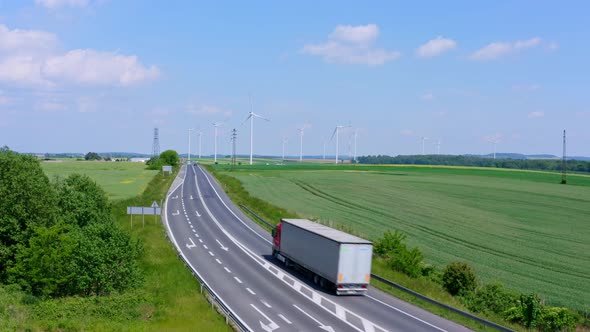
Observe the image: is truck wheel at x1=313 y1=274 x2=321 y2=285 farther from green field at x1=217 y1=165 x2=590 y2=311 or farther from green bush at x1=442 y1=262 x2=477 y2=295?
green field at x1=217 y1=165 x2=590 y2=311

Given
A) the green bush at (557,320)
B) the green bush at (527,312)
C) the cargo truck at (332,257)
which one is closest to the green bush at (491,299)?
the green bush at (527,312)

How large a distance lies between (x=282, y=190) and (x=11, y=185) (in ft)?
236

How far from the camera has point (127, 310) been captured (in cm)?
2616

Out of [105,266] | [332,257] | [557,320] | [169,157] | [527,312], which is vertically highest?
[169,157]

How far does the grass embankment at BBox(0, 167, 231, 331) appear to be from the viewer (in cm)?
2361

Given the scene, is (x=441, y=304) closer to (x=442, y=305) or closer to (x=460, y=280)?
(x=442, y=305)

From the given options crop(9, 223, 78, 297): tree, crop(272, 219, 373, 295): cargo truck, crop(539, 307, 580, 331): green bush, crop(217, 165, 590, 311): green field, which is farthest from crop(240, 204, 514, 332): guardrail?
crop(9, 223, 78, 297): tree

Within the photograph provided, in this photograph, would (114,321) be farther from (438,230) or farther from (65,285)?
(438,230)

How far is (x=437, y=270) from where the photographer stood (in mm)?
40938

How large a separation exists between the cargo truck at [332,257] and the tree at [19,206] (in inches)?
747

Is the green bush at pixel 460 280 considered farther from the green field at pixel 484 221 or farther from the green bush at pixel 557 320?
the green bush at pixel 557 320

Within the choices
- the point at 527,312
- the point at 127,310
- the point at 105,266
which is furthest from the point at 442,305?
the point at 105,266

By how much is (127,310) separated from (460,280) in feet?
70.1

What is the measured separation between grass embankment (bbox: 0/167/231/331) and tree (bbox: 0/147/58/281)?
18.6 ft
